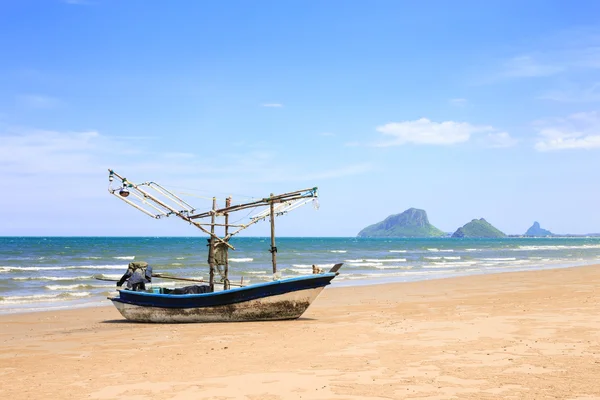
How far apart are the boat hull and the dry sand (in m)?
0.40

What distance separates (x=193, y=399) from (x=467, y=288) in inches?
772

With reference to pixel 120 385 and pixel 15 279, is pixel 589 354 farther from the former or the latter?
pixel 15 279

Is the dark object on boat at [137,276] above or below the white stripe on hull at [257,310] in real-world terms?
above

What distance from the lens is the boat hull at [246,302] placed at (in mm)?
16141

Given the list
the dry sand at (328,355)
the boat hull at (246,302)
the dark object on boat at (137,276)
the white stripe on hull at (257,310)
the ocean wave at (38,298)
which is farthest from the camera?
the ocean wave at (38,298)

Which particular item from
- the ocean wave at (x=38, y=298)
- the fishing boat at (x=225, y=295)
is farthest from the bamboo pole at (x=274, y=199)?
the ocean wave at (x=38, y=298)

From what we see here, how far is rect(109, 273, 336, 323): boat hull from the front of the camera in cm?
1614

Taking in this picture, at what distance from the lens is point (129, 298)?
57.3ft

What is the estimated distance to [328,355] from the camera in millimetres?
10664

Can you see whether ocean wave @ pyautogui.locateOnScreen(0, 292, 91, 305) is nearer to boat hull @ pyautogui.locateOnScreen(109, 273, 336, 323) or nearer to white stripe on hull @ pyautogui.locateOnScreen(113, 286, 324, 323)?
boat hull @ pyautogui.locateOnScreen(109, 273, 336, 323)

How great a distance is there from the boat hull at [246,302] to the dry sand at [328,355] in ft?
1.31

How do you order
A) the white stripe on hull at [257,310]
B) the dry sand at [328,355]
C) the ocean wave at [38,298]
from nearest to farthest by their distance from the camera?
1. the dry sand at [328,355]
2. the white stripe on hull at [257,310]
3. the ocean wave at [38,298]

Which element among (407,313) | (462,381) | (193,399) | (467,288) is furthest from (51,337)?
(467,288)

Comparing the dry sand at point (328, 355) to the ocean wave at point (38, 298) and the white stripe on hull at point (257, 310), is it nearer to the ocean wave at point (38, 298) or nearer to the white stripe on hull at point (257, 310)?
the white stripe on hull at point (257, 310)
